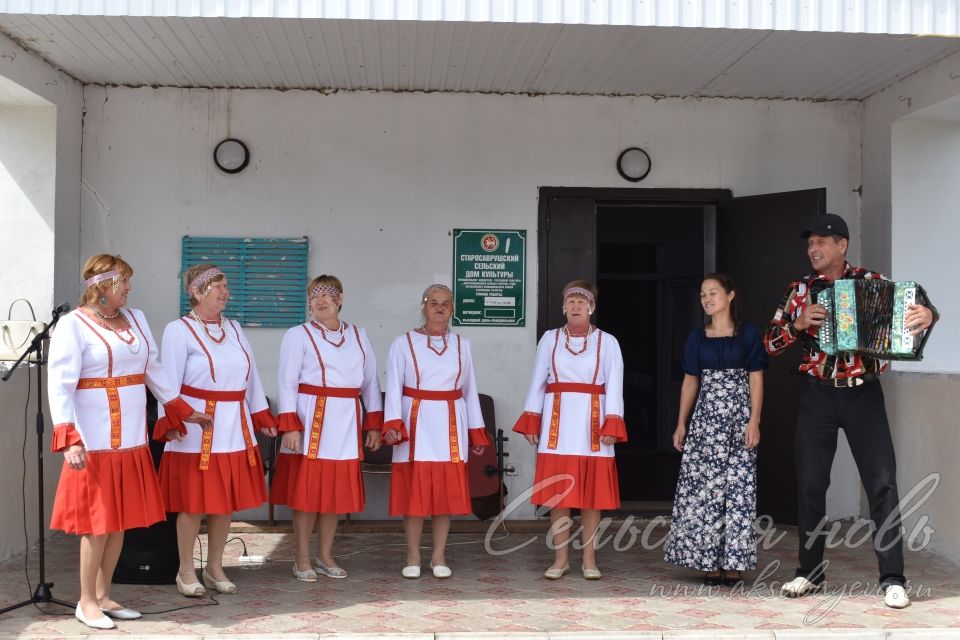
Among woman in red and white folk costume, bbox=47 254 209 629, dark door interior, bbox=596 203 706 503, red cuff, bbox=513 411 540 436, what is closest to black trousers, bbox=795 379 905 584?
red cuff, bbox=513 411 540 436

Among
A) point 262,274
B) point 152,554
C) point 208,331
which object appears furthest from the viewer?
point 262,274

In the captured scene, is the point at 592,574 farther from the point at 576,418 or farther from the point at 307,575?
the point at 307,575

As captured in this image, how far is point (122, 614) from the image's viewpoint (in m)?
4.98

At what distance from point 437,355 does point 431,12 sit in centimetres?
196

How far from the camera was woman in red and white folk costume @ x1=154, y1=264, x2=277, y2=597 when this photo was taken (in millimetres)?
5375

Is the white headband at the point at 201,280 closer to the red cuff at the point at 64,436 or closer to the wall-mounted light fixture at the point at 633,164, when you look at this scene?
the red cuff at the point at 64,436

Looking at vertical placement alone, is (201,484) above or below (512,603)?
above

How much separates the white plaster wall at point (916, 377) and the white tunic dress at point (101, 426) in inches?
186

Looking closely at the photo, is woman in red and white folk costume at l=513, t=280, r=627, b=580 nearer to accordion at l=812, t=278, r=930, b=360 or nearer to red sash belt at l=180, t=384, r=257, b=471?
accordion at l=812, t=278, r=930, b=360

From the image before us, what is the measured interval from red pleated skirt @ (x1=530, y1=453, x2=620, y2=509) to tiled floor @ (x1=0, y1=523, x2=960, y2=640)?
0.46 meters

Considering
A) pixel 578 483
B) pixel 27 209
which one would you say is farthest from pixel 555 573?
pixel 27 209

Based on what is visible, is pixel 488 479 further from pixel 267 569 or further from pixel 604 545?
pixel 267 569

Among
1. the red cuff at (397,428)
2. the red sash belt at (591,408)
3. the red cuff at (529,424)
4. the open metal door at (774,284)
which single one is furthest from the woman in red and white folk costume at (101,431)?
the open metal door at (774,284)

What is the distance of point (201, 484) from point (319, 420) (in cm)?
76
